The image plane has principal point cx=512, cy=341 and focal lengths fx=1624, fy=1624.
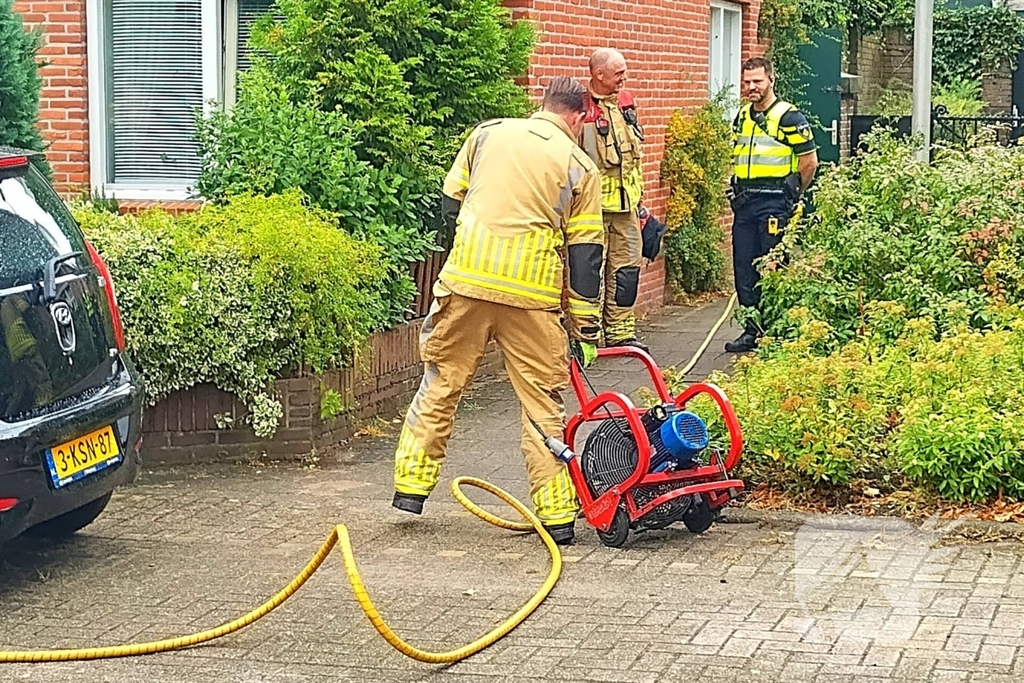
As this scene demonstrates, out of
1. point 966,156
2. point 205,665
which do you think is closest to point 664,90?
point 966,156

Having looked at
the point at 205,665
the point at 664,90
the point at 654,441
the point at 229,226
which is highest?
the point at 664,90

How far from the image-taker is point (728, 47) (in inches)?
634

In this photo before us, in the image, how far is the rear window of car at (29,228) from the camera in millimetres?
6039

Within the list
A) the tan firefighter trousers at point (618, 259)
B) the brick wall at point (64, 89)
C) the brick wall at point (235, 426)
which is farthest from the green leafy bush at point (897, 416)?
the brick wall at point (64, 89)

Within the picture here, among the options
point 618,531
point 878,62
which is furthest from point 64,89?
point 878,62

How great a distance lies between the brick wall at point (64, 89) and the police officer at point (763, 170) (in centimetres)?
460

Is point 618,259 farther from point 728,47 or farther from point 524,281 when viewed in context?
point 728,47

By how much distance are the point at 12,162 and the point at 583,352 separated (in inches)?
96.7

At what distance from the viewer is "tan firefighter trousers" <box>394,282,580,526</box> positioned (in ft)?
22.4

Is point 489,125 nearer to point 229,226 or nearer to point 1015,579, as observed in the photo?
point 229,226

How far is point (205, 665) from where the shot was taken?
538 cm

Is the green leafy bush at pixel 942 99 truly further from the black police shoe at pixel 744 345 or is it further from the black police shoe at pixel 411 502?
the black police shoe at pixel 411 502

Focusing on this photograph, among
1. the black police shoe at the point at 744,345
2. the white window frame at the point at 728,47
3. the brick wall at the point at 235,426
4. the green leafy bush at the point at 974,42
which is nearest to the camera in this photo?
the brick wall at the point at 235,426

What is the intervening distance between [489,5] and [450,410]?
3764mm
